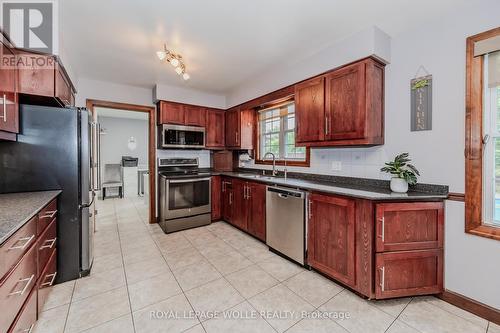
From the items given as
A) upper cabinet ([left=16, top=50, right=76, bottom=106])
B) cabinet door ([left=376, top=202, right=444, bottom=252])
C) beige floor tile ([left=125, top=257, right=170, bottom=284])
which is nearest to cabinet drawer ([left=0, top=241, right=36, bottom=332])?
beige floor tile ([left=125, top=257, right=170, bottom=284])

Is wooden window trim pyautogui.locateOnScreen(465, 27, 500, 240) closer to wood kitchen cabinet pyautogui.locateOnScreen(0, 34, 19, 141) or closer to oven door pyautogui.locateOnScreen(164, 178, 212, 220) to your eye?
oven door pyautogui.locateOnScreen(164, 178, 212, 220)

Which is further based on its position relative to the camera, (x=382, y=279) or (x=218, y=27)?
(x=218, y=27)

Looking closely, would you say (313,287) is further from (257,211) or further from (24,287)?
(24,287)

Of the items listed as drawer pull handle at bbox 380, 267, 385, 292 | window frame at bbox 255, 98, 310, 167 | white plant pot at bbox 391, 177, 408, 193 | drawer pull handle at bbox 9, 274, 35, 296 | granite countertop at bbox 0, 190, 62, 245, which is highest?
window frame at bbox 255, 98, 310, 167

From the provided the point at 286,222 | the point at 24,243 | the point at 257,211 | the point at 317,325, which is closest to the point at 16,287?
the point at 24,243

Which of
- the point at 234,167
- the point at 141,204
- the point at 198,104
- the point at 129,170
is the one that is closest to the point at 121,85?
the point at 198,104

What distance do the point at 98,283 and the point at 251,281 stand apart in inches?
58.5

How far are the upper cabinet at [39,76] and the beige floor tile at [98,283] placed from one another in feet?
5.97

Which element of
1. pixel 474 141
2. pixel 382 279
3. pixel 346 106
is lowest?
pixel 382 279

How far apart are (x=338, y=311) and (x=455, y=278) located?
1043 mm

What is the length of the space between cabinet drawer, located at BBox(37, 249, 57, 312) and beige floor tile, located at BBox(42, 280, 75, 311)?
7 cm

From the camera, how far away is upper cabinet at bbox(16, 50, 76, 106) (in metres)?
1.97

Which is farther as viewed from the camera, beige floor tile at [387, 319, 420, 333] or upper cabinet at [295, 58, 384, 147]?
upper cabinet at [295, 58, 384, 147]

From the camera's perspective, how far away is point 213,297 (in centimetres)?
198
